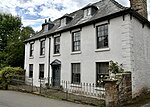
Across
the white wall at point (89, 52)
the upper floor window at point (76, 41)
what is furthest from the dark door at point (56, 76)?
the upper floor window at point (76, 41)

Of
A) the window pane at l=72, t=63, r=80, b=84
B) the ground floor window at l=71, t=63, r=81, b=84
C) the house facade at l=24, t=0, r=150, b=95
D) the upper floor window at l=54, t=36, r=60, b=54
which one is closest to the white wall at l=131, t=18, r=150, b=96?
the house facade at l=24, t=0, r=150, b=95

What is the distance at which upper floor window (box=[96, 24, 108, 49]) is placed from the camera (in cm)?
1412

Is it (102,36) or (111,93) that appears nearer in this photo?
(111,93)

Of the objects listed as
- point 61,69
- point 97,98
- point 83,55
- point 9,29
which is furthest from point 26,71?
point 9,29

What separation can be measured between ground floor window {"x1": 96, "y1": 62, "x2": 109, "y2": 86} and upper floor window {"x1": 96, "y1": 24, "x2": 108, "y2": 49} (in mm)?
1347

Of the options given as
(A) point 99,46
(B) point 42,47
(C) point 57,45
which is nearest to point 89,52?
(A) point 99,46

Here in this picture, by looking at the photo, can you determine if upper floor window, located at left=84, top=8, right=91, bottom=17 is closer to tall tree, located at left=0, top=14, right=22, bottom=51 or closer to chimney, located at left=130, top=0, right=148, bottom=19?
chimney, located at left=130, top=0, right=148, bottom=19

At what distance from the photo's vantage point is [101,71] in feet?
46.2

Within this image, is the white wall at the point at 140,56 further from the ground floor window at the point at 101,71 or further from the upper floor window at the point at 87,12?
the upper floor window at the point at 87,12

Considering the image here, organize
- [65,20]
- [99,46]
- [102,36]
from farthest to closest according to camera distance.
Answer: [65,20]
[99,46]
[102,36]

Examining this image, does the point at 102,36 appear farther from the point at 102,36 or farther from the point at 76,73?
the point at 76,73

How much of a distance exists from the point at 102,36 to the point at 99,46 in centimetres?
80

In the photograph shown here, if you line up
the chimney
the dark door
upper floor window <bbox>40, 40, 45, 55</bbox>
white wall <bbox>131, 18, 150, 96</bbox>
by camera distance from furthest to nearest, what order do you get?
1. upper floor window <bbox>40, 40, 45, 55</bbox>
2. the dark door
3. the chimney
4. white wall <bbox>131, 18, 150, 96</bbox>

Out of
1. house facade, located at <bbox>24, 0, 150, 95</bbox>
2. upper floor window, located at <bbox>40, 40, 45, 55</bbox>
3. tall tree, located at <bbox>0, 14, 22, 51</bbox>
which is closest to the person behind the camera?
house facade, located at <bbox>24, 0, 150, 95</bbox>
